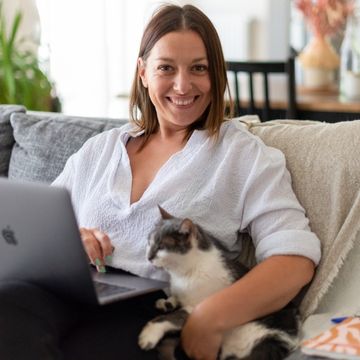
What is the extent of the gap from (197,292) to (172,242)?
12 cm

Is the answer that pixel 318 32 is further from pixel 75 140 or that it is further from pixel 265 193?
pixel 265 193

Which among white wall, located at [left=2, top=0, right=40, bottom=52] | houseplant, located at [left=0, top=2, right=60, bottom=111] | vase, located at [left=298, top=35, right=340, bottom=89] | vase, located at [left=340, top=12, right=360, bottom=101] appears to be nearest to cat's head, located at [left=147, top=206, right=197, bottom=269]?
vase, located at [left=340, top=12, right=360, bottom=101]

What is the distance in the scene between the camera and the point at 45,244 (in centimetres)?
133

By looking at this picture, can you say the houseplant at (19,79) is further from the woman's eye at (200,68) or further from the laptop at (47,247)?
the laptop at (47,247)

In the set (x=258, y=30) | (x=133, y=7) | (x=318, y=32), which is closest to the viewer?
(x=318, y=32)

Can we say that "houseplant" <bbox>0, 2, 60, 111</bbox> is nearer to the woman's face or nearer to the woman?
the woman

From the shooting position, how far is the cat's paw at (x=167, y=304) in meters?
1.50

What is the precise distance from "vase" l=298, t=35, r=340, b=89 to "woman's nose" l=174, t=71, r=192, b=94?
2127 mm

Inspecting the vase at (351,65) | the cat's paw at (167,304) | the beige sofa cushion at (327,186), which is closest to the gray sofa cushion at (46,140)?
the beige sofa cushion at (327,186)

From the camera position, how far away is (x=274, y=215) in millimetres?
1534

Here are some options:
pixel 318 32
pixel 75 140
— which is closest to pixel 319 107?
pixel 318 32

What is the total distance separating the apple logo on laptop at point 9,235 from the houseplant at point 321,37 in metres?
2.58

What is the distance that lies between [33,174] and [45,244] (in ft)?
3.09

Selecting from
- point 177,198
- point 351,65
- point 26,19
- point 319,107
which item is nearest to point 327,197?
point 177,198
